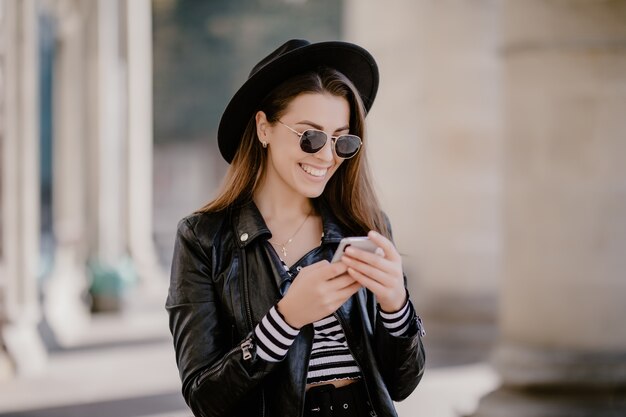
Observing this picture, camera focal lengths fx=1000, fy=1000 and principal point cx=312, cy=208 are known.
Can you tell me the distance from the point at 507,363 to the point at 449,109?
653 centimetres

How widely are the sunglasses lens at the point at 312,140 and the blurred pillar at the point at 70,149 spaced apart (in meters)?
12.1

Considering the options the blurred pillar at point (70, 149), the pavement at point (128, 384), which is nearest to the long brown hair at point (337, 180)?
the pavement at point (128, 384)

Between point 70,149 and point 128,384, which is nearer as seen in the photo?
point 128,384

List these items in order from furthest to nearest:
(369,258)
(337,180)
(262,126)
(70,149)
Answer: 1. (70,149)
2. (337,180)
3. (262,126)
4. (369,258)

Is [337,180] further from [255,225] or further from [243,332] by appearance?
[243,332]

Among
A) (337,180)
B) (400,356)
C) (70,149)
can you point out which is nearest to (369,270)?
(400,356)

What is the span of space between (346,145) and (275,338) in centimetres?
57

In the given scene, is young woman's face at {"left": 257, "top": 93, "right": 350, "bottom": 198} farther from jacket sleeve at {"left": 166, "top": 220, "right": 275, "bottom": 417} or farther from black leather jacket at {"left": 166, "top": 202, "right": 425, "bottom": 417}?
jacket sleeve at {"left": 166, "top": 220, "right": 275, "bottom": 417}

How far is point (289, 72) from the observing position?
2801 mm

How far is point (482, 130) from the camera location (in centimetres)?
1195

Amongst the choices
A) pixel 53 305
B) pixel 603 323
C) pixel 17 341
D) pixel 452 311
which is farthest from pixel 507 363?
pixel 53 305

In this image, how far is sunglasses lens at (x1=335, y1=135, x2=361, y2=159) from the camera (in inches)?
107

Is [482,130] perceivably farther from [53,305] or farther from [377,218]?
[377,218]

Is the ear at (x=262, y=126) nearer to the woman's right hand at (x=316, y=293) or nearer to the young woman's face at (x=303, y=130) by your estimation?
the young woman's face at (x=303, y=130)
